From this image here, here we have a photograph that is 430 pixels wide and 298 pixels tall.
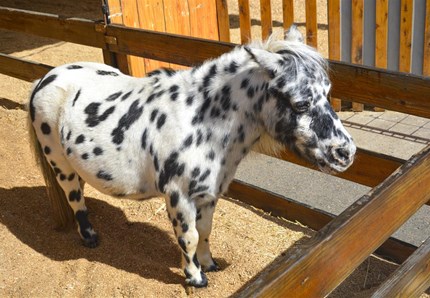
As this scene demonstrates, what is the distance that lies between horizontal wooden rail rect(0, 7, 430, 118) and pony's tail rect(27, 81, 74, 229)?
1.14 m

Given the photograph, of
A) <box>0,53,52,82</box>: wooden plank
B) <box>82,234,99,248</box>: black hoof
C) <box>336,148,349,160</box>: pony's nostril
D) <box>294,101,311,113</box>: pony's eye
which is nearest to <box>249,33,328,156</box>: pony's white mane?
<box>294,101,311,113</box>: pony's eye

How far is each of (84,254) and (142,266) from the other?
494 millimetres

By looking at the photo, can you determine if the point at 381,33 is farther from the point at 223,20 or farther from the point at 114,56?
the point at 114,56

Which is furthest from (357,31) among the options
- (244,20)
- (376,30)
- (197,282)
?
(197,282)

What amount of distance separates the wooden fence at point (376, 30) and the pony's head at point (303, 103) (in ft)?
11.7

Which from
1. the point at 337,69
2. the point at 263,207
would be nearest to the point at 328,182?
the point at 263,207

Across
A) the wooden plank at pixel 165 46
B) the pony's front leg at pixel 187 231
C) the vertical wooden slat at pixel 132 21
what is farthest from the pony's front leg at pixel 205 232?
the vertical wooden slat at pixel 132 21

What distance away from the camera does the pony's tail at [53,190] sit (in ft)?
13.7

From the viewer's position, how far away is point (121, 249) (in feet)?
14.2

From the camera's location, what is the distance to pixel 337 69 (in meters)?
3.79

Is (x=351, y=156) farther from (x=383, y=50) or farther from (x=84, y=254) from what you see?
(x=383, y=50)

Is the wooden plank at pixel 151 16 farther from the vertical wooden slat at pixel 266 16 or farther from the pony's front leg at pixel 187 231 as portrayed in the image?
the pony's front leg at pixel 187 231

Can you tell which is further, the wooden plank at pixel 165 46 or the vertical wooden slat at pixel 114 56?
the vertical wooden slat at pixel 114 56

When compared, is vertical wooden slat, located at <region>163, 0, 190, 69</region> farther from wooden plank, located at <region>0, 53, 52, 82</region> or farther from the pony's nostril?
the pony's nostril
